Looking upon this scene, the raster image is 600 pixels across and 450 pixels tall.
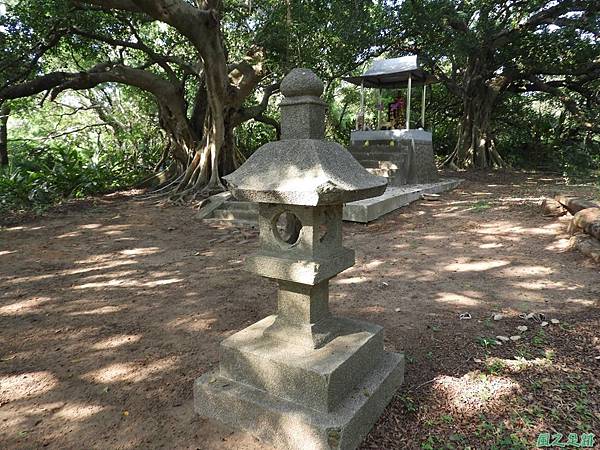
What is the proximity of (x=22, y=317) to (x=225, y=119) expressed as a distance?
24.8 feet

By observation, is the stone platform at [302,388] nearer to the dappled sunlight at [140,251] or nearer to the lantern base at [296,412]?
the lantern base at [296,412]

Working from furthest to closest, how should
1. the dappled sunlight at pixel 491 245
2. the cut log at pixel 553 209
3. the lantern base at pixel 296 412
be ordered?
the cut log at pixel 553 209, the dappled sunlight at pixel 491 245, the lantern base at pixel 296 412

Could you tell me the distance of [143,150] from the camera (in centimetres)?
1352

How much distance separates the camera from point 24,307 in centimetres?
402

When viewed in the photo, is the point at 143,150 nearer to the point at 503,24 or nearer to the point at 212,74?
the point at 212,74

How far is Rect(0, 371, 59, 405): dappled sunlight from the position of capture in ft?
8.68

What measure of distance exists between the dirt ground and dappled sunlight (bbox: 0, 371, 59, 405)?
0.5 inches

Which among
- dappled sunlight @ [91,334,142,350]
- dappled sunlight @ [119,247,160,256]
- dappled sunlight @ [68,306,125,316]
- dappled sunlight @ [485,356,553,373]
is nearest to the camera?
dappled sunlight @ [485,356,553,373]

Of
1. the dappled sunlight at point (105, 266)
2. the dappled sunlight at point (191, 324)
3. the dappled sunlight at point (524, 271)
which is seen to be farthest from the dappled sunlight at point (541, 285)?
the dappled sunlight at point (105, 266)

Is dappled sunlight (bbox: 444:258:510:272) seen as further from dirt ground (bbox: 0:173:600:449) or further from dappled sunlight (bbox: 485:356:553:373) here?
dappled sunlight (bbox: 485:356:553:373)

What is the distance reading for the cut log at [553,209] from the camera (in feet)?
21.8

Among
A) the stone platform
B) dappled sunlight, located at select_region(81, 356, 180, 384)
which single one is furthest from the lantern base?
dappled sunlight, located at select_region(81, 356, 180, 384)

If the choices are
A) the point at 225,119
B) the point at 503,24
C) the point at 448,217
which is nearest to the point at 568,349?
the point at 448,217

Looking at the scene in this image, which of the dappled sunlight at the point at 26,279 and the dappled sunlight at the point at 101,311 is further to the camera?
the dappled sunlight at the point at 26,279
